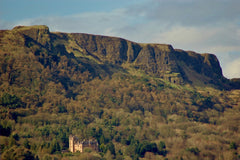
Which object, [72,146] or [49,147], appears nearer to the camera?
[49,147]

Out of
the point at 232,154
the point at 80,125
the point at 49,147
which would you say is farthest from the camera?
the point at 80,125

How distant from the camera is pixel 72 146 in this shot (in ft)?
482

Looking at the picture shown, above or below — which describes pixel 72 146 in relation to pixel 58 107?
below

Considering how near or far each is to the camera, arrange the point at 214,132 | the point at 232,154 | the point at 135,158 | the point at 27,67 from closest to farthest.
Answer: the point at 135,158 < the point at 232,154 < the point at 214,132 < the point at 27,67

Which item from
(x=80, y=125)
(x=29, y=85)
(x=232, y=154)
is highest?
(x=29, y=85)

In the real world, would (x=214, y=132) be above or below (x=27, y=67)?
below

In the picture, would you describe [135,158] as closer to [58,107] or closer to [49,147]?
[49,147]

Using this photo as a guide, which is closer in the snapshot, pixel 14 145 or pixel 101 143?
pixel 14 145

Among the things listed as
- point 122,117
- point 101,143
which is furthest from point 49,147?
point 122,117

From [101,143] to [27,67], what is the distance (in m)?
60.6

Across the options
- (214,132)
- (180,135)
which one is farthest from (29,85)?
(214,132)

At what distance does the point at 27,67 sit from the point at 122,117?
4705cm

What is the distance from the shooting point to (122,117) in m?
198

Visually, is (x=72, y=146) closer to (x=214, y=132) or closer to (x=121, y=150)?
(x=121, y=150)
